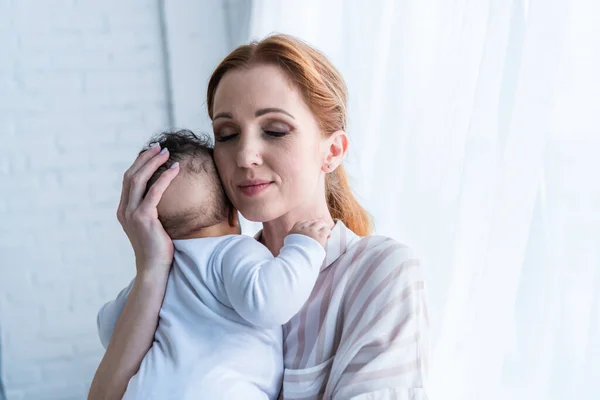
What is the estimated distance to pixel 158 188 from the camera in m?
1.21

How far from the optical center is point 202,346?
109 centimetres

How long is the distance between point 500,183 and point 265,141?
0.43m

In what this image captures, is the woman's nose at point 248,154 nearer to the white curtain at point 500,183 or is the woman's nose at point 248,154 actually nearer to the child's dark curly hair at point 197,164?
the child's dark curly hair at point 197,164

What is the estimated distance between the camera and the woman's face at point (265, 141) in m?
1.21

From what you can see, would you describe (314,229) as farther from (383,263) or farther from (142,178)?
(142,178)

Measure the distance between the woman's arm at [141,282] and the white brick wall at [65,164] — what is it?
2011 millimetres

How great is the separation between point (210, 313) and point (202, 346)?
0.19 feet

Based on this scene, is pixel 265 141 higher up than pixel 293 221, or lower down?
higher up

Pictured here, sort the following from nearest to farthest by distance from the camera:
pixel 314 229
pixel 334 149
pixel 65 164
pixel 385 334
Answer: pixel 385 334 → pixel 314 229 → pixel 334 149 → pixel 65 164

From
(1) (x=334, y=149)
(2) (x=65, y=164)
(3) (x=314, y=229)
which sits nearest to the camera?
(3) (x=314, y=229)

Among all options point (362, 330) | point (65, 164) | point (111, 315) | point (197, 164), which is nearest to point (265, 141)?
point (197, 164)

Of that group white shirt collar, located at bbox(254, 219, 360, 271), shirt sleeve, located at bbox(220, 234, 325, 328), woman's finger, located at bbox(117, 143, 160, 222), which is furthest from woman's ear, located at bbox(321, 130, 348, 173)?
woman's finger, located at bbox(117, 143, 160, 222)

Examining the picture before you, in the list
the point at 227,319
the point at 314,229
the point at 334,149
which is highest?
the point at 334,149

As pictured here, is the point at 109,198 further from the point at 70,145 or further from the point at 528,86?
the point at 528,86
